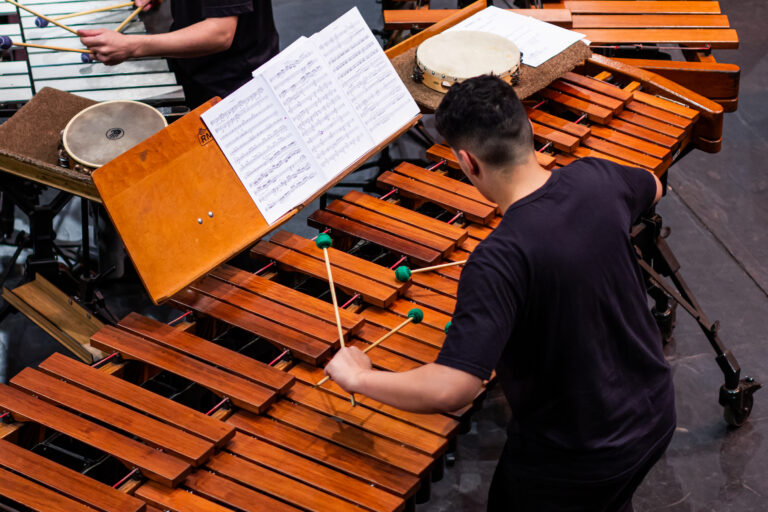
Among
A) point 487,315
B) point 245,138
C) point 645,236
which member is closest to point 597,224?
point 487,315

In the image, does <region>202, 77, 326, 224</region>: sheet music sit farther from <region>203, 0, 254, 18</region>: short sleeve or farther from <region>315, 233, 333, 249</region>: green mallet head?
<region>203, 0, 254, 18</region>: short sleeve

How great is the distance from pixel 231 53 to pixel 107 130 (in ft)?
2.47

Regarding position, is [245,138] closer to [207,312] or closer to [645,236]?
[207,312]

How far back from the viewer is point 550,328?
8.13ft

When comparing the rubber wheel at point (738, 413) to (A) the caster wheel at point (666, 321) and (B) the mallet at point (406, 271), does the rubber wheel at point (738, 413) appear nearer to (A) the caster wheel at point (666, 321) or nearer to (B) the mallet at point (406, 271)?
(A) the caster wheel at point (666, 321)

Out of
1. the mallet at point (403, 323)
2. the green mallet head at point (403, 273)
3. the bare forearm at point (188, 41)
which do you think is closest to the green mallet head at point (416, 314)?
the mallet at point (403, 323)

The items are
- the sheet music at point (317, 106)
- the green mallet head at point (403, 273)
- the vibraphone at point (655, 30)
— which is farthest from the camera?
the vibraphone at point (655, 30)

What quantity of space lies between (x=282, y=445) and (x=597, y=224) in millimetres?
1189

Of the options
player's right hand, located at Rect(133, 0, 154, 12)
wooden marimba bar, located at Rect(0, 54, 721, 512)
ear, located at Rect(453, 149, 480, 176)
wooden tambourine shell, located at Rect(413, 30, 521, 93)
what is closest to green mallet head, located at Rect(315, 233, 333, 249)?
wooden marimba bar, located at Rect(0, 54, 721, 512)

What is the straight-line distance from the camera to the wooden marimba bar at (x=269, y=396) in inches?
110

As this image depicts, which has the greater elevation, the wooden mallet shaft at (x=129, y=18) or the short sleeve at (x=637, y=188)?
the wooden mallet shaft at (x=129, y=18)

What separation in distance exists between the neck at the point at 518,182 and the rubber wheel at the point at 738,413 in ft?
7.52

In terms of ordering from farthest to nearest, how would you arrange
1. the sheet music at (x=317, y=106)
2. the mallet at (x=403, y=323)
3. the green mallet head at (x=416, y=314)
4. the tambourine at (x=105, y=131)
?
the tambourine at (x=105, y=131) → the sheet music at (x=317, y=106) → the green mallet head at (x=416, y=314) → the mallet at (x=403, y=323)

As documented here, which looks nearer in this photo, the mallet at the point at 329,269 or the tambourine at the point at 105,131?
the mallet at the point at 329,269
